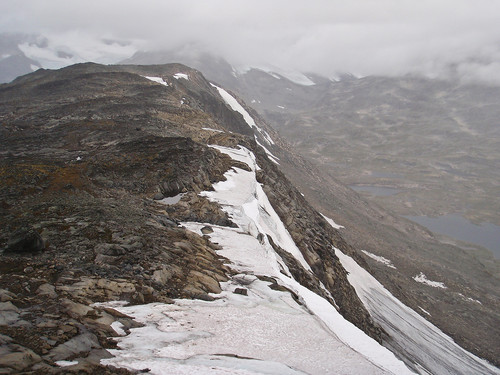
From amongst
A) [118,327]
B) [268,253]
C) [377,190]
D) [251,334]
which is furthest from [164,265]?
[377,190]

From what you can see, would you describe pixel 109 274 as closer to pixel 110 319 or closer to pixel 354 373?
pixel 110 319

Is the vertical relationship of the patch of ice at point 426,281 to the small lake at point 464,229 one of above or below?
below

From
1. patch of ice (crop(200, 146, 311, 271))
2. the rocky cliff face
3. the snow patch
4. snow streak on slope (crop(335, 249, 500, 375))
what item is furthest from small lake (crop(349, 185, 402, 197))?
the snow patch

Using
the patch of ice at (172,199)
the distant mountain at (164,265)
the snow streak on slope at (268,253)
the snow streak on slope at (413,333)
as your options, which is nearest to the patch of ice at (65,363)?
the distant mountain at (164,265)

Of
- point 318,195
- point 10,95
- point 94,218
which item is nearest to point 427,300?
point 318,195

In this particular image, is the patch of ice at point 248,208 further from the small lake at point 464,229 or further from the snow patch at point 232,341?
the small lake at point 464,229

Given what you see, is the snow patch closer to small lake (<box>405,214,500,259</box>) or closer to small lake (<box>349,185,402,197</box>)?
small lake (<box>405,214,500,259</box>)
